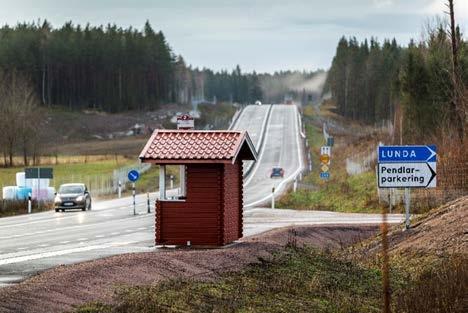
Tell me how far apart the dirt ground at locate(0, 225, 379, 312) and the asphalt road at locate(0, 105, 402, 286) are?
51.1 inches

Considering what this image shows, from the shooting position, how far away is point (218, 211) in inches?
1092

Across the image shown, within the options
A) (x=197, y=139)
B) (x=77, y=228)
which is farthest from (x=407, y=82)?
(x=197, y=139)

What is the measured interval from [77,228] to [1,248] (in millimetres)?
11431

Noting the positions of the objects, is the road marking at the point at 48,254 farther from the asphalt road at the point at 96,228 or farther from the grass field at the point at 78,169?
the grass field at the point at 78,169

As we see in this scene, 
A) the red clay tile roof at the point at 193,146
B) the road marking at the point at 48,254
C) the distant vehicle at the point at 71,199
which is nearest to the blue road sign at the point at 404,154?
the red clay tile roof at the point at 193,146

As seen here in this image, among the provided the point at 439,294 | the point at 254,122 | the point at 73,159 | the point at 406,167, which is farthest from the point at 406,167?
the point at 254,122

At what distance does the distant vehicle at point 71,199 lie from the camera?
57406 millimetres

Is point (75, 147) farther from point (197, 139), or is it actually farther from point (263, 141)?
point (197, 139)

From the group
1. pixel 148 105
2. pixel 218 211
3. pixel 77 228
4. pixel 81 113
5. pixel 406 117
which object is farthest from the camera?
pixel 148 105

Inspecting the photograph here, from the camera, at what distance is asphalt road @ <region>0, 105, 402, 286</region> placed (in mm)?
24919

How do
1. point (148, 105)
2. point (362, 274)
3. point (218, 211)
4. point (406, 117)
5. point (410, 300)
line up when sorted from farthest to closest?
1. point (148, 105)
2. point (406, 117)
3. point (218, 211)
4. point (362, 274)
5. point (410, 300)

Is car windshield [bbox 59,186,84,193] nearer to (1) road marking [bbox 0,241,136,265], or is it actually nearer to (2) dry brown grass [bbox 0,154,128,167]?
(1) road marking [bbox 0,241,136,265]

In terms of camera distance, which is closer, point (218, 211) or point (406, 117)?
point (218, 211)

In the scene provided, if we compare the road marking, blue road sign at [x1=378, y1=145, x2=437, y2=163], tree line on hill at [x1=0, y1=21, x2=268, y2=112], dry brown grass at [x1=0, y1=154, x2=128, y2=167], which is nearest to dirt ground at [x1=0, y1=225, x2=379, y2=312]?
the road marking
